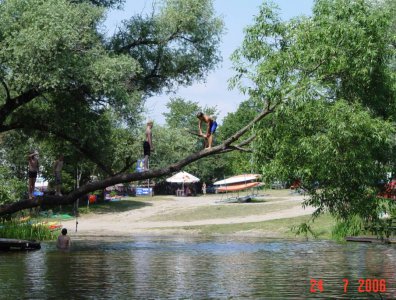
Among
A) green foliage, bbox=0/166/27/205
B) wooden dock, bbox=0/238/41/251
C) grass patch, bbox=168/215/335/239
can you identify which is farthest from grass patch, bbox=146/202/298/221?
green foliage, bbox=0/166/27/205

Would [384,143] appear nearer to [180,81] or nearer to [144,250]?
[180,81]

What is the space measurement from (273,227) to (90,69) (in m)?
27.9

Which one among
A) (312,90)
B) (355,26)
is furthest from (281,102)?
(355,26)

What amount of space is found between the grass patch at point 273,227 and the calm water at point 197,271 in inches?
256

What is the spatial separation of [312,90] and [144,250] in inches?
774

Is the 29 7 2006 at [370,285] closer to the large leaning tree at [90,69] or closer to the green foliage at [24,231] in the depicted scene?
the large leaning tree at [90,69]

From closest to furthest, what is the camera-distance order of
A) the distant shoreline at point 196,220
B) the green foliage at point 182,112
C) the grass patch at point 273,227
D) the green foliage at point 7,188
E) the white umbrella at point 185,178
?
the green foliage at point 7,188, the grass patch at point 273,227, the distant shoreline at point 196,220, the white umbrella at point 185,178, the green foliage at point 182,112

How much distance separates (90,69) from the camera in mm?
→ 23703

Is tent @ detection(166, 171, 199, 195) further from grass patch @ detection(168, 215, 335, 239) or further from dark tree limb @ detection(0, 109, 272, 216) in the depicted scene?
dark tree limb @ detection(0, 109, 272, 216)

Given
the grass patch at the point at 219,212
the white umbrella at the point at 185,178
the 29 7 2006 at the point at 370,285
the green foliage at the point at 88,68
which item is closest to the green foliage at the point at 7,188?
the green foliage at the point at 88,68

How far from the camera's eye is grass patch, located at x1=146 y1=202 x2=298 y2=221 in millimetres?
59497

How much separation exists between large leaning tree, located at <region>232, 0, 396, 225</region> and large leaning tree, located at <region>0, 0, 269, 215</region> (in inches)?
101

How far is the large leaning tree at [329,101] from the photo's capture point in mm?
17156

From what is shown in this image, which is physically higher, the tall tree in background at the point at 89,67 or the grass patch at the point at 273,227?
the tall tree in background at the point at 89,67
